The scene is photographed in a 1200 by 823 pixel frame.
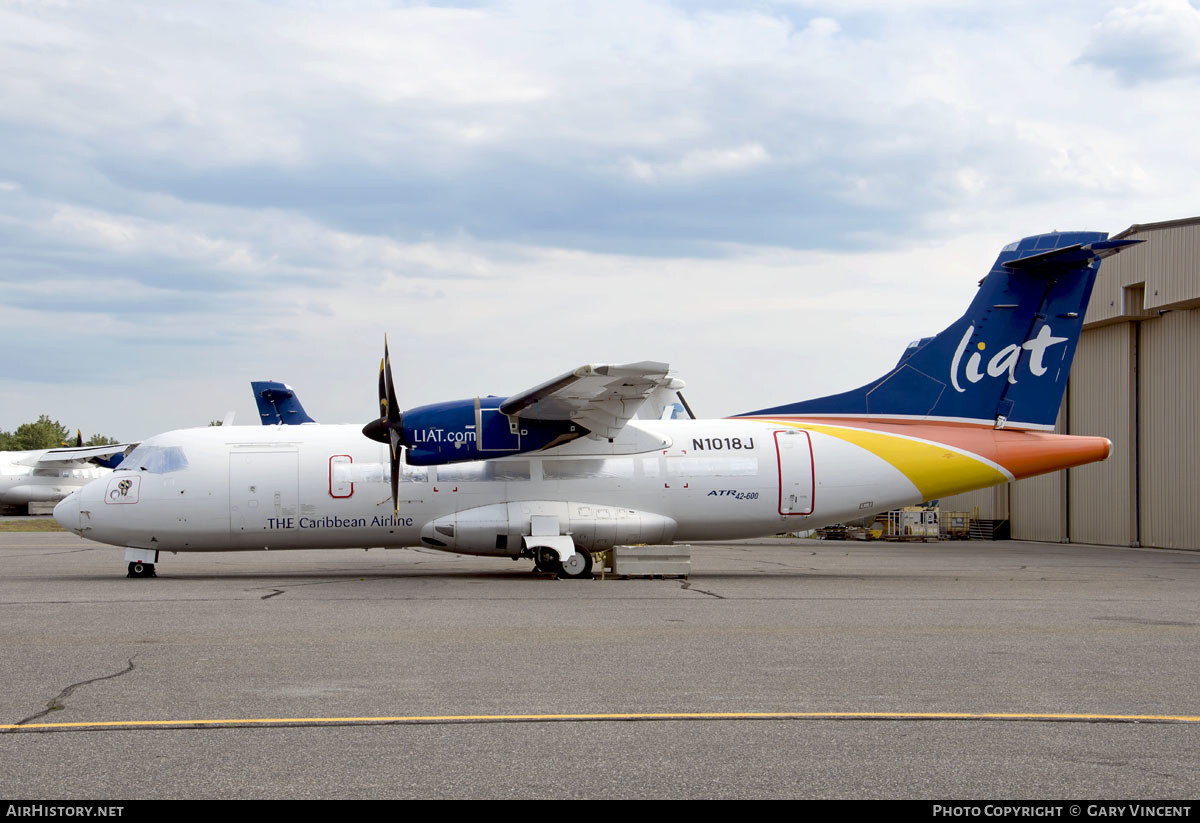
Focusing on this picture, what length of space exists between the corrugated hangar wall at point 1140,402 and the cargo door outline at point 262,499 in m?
26.8

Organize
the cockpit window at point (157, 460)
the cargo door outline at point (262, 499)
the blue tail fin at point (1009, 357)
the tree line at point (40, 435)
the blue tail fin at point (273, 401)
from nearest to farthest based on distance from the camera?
the cargo door outline at point (262, 499), the cockpit window at point (157, 460), the blue tail fin at point (1009, 357), the blue tail fin at point (273, 401), the tree line at point (40, 435)

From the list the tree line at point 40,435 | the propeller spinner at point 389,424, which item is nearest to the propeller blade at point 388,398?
the propeller spinner at point 389,424

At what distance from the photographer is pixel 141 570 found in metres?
20.0

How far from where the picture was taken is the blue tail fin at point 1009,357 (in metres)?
20.4

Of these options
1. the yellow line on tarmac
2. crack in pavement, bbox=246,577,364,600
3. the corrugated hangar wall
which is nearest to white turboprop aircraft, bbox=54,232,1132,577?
crack in pavement, bbox=246,577,364,600

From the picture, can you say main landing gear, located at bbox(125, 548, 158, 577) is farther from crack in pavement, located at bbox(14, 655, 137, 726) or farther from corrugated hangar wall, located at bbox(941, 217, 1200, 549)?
corrugated hangar wall, located at bbox(941, 217, 1200, 549)

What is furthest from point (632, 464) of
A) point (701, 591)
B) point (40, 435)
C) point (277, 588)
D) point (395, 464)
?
point (40, 435)

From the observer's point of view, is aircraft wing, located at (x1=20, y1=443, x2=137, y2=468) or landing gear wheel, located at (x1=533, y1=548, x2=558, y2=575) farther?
aircraft wing, located at (x1=20, y1=443, x2=137, y2=468)

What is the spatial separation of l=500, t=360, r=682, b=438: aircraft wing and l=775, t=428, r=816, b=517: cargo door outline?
329 centimetres

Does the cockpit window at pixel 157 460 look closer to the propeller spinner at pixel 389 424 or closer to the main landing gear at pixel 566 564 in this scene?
the propeller spinner at pixel 389 424

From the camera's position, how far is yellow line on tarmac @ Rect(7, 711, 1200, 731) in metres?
7.02

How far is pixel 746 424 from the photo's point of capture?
20.7 m

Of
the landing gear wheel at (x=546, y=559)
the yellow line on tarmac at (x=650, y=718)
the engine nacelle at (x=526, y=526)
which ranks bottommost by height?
the landing gear wheel at (x=546, y=559)

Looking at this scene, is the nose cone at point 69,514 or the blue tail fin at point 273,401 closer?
the nose cone at point 69,514
